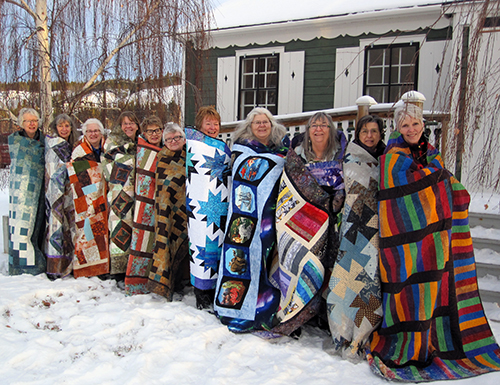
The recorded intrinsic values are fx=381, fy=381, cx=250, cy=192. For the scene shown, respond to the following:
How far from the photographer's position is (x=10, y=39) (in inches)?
183

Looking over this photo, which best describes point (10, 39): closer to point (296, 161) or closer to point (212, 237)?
point (212, 237)

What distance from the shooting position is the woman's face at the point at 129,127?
12.4 feet

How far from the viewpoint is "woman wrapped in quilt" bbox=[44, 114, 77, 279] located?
3787 mm

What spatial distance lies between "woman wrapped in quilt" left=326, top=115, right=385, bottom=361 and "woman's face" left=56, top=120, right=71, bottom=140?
113 inches

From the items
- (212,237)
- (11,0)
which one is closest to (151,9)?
(11,0)

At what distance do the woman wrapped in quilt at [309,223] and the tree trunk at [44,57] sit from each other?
3.52 m

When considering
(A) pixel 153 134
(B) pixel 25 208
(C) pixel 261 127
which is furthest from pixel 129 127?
(C) pixel 261 127

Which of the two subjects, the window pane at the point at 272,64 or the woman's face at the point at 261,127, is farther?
the window pane at the point at 272,64

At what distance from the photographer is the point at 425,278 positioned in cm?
240

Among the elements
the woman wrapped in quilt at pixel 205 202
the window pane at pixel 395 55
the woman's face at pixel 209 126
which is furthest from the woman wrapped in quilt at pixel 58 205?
the window pane at pixel 395 55

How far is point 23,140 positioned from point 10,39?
165 cm

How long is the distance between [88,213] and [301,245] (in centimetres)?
224

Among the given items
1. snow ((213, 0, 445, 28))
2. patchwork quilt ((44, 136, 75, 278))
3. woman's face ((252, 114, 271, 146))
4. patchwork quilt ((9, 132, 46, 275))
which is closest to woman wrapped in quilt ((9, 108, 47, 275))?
patchwork quilt ((9, 132, 46, 275))

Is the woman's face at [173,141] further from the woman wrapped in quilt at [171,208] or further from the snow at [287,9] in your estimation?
the snow at [287,9]
